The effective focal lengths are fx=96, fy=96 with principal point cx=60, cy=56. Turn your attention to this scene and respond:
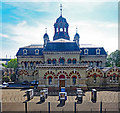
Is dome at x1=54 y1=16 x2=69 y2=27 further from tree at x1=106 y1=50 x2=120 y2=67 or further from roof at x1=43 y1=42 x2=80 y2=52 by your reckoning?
tree at x1=106 y1=50 x2=120 y2=67

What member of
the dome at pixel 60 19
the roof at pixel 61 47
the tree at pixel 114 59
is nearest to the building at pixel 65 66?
the roof at pixel 61 47

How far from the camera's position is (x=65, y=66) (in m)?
24.9

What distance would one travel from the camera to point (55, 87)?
25.1 metres

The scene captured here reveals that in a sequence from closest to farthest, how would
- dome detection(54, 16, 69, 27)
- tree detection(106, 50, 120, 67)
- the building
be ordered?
the building, dome detection(54, 16, 69, 27), tree detection(106, 50, 120, 67)

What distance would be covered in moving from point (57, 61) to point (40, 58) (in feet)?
25.7

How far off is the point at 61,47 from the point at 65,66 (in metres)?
6.74

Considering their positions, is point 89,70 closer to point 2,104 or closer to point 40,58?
point 40,58

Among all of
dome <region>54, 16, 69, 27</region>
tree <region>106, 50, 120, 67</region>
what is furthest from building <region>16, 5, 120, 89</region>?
tree <region>106, 50, 120, 67</region>

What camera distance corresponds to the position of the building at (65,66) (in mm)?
25109

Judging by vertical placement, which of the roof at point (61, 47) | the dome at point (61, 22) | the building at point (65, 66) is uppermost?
the dome at point (61, 22)

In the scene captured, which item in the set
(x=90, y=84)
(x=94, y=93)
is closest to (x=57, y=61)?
(x=90, y=84)

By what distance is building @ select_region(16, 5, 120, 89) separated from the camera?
25109 mm

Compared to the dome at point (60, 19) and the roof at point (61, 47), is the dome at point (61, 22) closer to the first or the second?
the dome at point (60, 19)

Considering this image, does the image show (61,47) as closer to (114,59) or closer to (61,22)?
(61,22)
